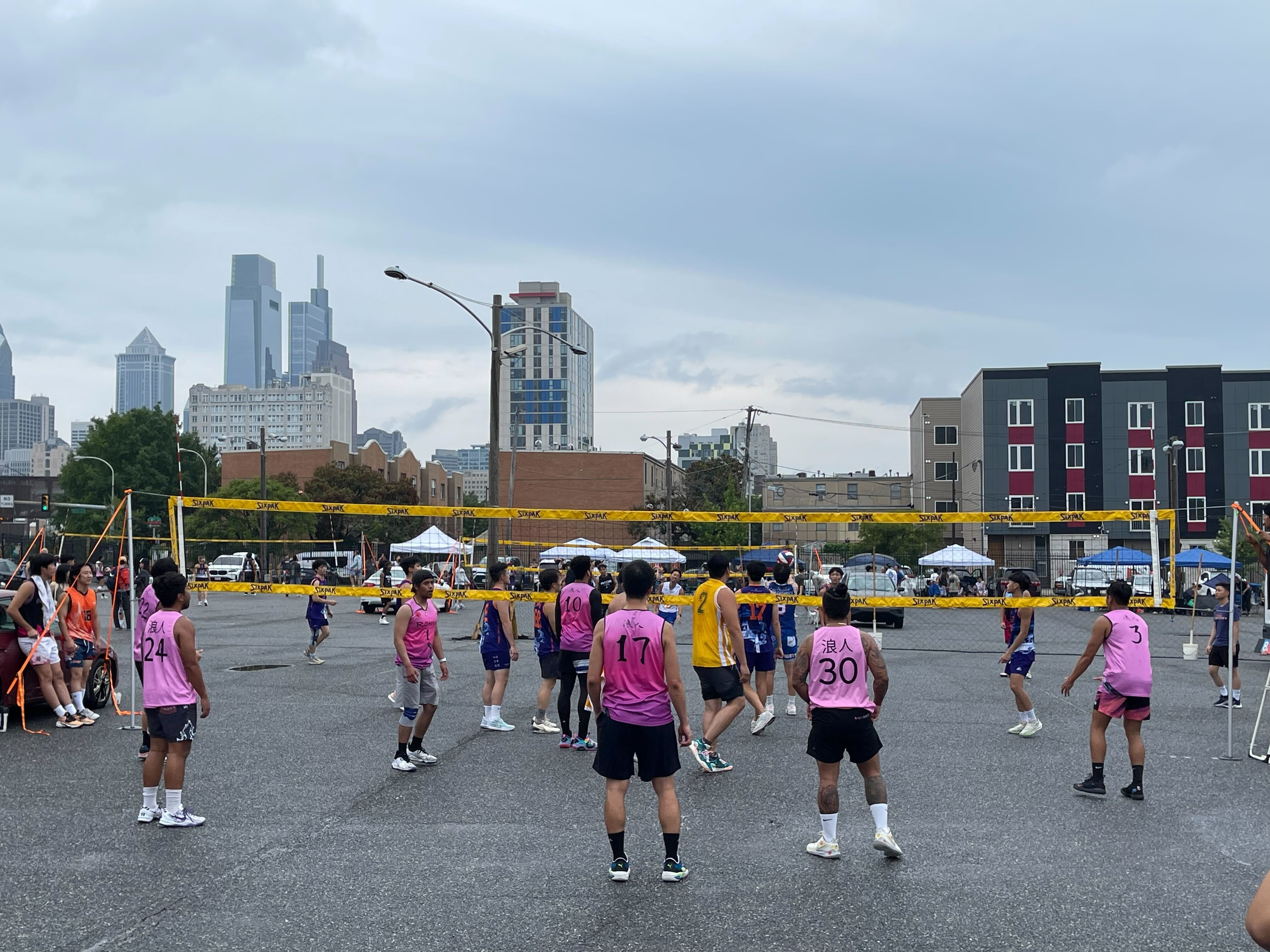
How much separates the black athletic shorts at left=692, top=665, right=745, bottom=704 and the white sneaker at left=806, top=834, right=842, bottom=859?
9.64 feet

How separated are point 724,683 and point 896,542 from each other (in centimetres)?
3803

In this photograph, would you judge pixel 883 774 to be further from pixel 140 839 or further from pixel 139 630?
pixel 139 630

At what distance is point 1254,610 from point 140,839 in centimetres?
3574

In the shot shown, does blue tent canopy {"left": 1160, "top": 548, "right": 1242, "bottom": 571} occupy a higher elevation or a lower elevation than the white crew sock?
higher

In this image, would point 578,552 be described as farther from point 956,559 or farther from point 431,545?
point 956,559

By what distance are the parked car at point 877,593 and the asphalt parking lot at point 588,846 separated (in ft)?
49.7

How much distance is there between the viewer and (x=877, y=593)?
87.6 feet

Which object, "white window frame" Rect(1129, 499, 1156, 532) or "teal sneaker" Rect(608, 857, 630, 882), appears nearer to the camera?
"teal sneaker" Rect(608, 857, 630, 882)

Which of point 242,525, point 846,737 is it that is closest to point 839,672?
point 846,737

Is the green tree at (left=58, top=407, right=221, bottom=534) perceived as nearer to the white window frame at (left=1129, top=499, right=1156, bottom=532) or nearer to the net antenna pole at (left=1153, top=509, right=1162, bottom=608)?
the white window frame at (left=1129, top=499, right=1156, bottom=532)

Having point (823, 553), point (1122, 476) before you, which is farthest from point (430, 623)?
point (1122, 476)

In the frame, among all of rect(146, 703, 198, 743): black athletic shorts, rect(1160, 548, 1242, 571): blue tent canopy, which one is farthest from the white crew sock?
rect(1160, 548, 1242, 571): blue tent canopy

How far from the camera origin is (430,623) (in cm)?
979

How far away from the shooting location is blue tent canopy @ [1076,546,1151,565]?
2350 centimetres
